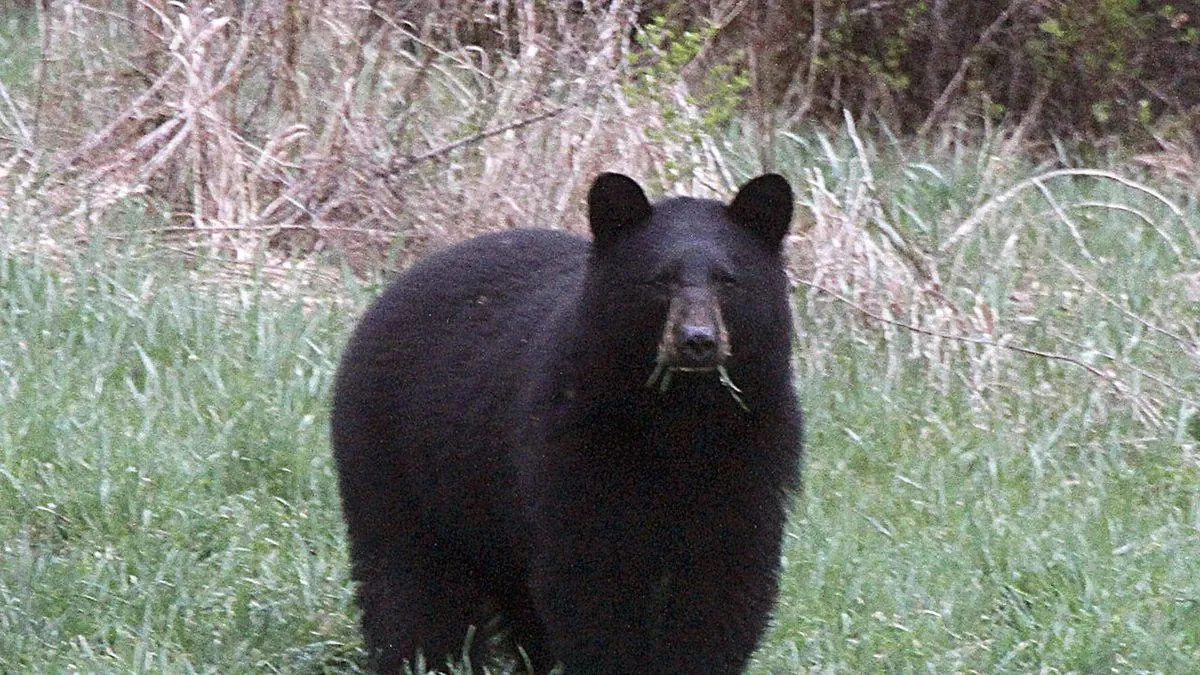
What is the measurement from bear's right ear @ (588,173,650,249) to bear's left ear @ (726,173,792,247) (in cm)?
22

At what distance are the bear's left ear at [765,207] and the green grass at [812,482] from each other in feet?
4.02

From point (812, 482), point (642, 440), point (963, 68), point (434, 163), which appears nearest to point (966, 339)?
point (812, 482)

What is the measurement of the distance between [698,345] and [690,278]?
0.77 feet

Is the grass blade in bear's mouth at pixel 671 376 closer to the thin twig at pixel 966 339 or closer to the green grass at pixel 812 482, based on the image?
the green grass at pixel 812 482

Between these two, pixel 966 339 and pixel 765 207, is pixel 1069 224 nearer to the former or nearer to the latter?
pixel 966 339

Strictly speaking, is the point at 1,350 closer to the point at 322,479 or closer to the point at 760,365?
the point at 322,479

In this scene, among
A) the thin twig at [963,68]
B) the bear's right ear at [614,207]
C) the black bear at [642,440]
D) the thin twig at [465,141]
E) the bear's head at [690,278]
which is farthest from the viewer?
the thin twig at [963,68]

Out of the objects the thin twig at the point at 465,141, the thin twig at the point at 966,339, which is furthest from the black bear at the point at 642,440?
the thin twig at the point at 465,141

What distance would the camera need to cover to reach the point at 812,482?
605 cm

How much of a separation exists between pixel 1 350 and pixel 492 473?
8.64ft

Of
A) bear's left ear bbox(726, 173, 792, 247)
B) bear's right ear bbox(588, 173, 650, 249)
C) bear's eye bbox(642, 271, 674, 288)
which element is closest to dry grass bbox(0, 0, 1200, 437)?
bear's left ear bbox(726, 173, 792, 247)

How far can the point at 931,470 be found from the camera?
20.2 ft

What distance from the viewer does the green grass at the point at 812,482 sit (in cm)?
488

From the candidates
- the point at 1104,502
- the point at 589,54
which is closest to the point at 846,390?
the point at 1104,502
